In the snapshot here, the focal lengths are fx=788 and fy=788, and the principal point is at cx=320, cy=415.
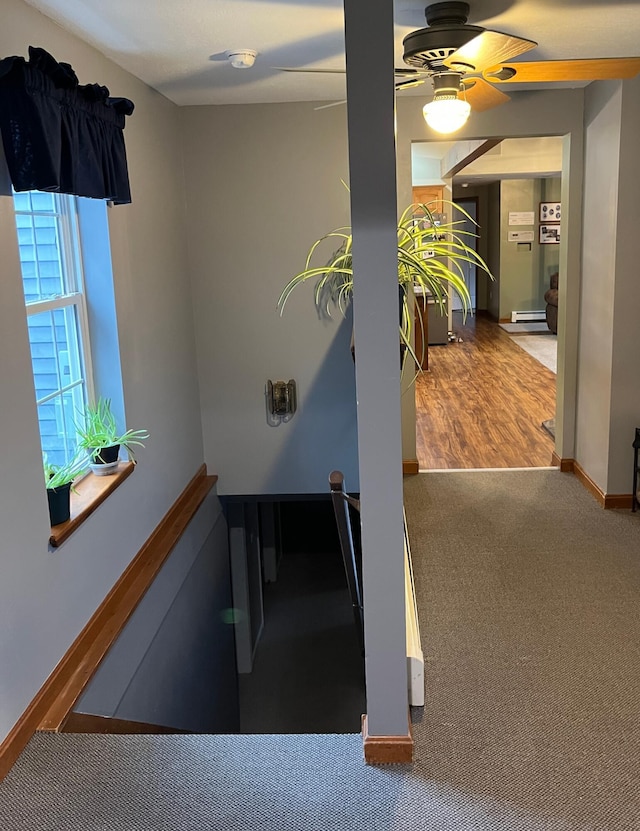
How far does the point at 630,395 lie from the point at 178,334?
2484 millimetres

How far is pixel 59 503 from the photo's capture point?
9.25 ft

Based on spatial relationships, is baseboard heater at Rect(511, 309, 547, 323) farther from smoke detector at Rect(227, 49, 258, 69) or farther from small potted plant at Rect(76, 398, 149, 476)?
small potted plant at Rect(76, 398, 149, 476)

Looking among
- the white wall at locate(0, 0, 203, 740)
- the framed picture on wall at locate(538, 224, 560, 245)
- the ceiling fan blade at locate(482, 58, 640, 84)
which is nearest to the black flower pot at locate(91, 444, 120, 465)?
the white wall at locate(0, 0, 203, 740)

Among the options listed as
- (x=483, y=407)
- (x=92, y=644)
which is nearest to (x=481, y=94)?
(x=92, y=644)

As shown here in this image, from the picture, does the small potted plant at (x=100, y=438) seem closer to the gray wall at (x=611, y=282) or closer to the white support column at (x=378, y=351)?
the white support column at (x=378, y=351)

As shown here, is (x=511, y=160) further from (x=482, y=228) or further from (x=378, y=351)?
(x=378, y=351)

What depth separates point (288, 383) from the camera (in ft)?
16.1

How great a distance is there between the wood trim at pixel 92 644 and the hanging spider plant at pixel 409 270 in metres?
1.48

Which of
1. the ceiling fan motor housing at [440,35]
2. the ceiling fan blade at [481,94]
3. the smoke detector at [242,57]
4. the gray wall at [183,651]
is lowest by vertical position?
the gray wall at [183,651]

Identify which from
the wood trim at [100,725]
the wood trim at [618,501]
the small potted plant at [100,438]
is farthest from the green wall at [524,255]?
the wood trim at [100,725]

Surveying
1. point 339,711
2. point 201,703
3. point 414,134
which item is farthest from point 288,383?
point 339,711

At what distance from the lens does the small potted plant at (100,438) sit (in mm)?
3297

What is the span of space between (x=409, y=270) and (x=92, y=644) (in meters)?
2.06

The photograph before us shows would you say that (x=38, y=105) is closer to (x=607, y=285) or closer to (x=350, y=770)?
(x=350, y=770)
